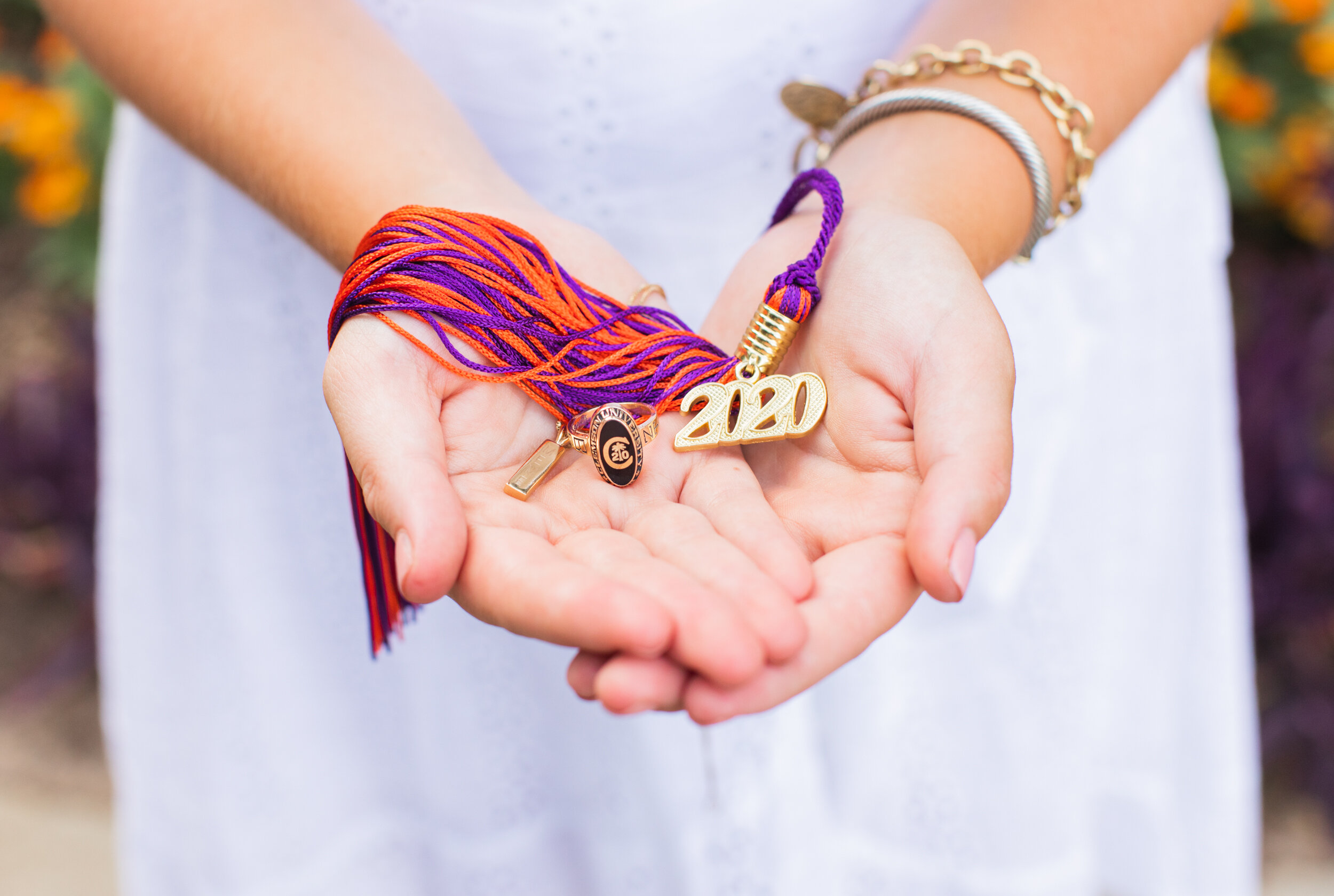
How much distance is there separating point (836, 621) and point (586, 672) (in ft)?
0.80

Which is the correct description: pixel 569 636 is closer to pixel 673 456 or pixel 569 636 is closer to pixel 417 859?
pixel 673 456

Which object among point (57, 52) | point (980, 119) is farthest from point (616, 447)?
point (57, 52)

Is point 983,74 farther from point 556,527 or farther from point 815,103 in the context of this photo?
point 556,527

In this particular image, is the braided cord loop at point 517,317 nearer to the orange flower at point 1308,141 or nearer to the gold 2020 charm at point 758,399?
the gold 2020 charm at point 758,399

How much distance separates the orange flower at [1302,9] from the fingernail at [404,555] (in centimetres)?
383

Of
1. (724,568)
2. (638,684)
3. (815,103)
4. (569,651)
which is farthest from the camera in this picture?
(569,651)

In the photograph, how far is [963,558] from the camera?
3.29 feet

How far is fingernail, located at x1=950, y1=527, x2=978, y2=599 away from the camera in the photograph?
994 millimetres

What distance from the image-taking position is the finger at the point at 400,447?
3.28ft

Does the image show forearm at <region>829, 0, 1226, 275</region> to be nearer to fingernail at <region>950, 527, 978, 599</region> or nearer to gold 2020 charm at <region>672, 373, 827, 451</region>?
gold 2020 charm at <region>672, 373, 827, 451</region>

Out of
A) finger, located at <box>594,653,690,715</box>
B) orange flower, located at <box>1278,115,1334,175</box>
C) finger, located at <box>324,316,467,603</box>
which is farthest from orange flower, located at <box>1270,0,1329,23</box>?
finger, located at <box>594,653,690,715</box>

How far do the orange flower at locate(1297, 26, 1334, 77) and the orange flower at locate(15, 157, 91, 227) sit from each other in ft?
14.4

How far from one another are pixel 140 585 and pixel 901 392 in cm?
140

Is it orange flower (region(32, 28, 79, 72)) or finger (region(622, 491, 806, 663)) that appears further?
orange flower (region(32, 28, 79, 72))
